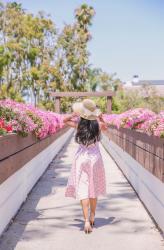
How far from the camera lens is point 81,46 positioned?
218 feet

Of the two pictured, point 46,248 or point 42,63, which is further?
point 42,63

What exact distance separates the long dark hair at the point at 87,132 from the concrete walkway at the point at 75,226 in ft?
3.83

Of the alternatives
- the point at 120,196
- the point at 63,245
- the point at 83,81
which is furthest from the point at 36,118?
the point at 83,81

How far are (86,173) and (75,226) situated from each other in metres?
0.80

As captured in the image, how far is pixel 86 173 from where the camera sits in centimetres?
657

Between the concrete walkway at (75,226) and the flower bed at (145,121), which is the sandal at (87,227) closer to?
the concrete walkway at (75,226)

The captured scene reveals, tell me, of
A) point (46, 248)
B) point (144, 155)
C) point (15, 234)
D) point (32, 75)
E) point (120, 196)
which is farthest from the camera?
point (32, 75)

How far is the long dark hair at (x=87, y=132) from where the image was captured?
6539mm

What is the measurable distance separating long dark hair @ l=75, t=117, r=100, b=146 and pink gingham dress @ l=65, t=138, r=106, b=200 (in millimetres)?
83

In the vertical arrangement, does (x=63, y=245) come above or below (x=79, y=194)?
below

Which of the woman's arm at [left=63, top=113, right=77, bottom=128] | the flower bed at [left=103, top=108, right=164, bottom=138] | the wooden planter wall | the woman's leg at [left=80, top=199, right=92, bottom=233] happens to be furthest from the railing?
the wooden planter wall

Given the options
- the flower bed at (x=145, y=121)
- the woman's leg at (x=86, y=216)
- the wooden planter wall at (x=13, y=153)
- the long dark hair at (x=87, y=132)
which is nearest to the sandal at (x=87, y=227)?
the woman's leg at (x=86, y=216)

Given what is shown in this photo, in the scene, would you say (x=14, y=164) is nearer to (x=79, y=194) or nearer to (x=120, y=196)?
(x=79, y=194)

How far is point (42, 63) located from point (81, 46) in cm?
582
